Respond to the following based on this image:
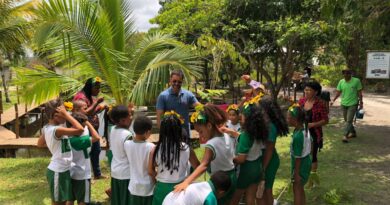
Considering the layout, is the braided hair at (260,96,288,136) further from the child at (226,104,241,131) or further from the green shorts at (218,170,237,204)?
the green shorts at (218,170,237,204)

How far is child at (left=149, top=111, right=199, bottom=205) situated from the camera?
3141 millimetres

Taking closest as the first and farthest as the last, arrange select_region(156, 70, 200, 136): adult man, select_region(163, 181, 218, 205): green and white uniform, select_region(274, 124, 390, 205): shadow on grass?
select_region(163, 181, 218, 205): green and white uniform → select_region(156, 70, 200, 136): adult man → select_region(274, 124, 390, 205): shadow on grass

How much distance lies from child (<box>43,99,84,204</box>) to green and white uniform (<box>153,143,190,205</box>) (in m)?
1.03

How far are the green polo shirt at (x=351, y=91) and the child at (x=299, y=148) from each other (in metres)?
4.44

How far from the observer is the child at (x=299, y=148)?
13.4 ft

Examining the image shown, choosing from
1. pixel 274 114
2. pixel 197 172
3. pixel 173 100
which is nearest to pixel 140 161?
pixel 197 172

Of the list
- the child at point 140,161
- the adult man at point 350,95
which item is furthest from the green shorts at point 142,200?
the adult man at point 350,95

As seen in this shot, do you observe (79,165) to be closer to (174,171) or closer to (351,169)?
(174,171)

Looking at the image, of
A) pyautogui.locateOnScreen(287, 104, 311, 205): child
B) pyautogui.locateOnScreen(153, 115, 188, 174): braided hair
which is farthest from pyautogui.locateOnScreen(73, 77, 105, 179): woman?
pyautogui.locateOnScreen(287, 104, 311, 205): child

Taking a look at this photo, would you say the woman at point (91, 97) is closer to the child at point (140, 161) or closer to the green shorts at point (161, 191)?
the child at point (140, 161)

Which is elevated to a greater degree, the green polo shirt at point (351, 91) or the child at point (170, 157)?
the green polo shirt at point (351, 91)

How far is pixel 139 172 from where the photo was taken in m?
3.40

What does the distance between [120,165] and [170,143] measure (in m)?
0.76

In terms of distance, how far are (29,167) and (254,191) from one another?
15.3 feet
